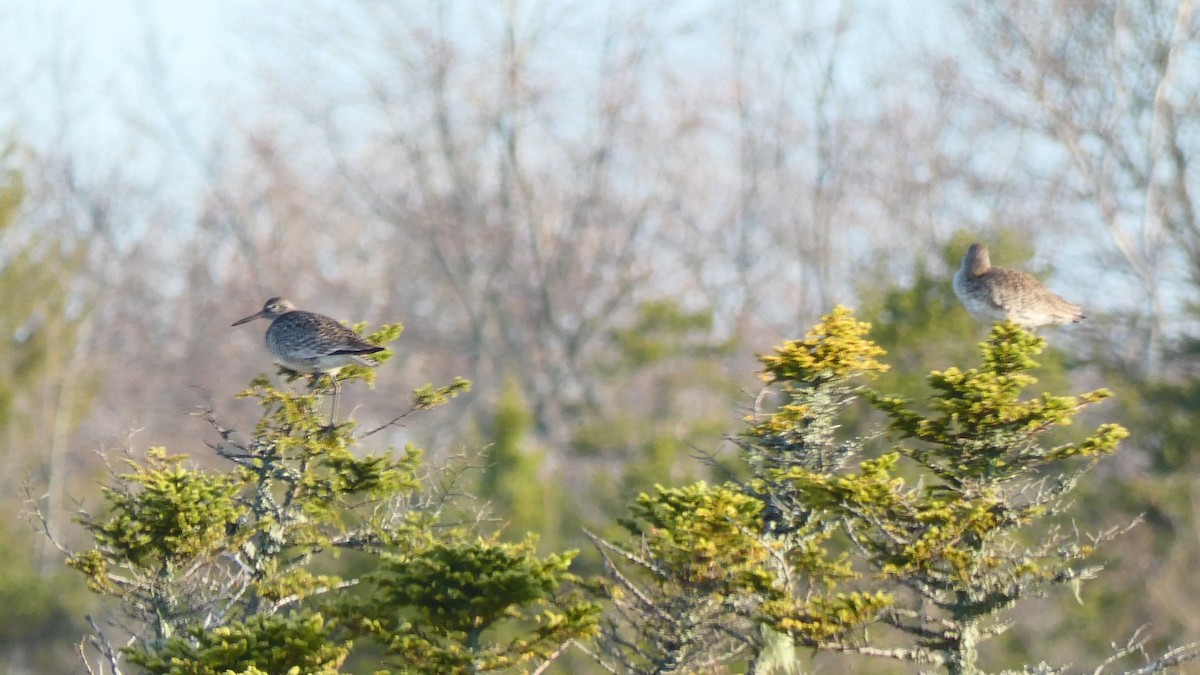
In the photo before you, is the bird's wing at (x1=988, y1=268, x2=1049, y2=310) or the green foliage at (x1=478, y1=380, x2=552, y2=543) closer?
the bird's wing at (x1=988, y1=268, x2=1049, y2=310)

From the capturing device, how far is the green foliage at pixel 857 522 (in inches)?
375

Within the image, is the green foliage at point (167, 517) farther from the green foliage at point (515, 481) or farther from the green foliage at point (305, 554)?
the green foliage at point (515, 481)

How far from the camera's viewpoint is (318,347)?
11.2 m

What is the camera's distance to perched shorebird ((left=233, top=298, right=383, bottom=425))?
10.9 m

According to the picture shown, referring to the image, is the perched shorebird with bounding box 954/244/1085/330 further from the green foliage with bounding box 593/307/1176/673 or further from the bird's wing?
the green foliage with bounding box 593/307/1176/673

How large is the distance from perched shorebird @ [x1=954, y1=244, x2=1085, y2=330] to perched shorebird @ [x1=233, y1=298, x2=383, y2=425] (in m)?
5.00

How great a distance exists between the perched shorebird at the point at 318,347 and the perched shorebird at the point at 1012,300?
5.00 meters

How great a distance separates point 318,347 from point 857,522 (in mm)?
3826

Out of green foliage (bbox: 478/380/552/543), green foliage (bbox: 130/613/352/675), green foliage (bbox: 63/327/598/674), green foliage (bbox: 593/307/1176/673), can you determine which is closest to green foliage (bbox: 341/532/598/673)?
green foliage (bbox: 63/327/598/674)

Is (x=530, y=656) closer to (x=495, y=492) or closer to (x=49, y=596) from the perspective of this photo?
(x=495, y=492)

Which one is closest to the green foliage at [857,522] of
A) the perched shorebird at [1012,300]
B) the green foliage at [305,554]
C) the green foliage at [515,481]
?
the green foliage at [305,554]

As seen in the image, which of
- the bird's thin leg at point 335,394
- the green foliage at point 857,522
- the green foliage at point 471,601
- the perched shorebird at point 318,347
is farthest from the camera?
the perched shorebird at point 318,347

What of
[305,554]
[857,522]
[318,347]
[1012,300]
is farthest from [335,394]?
[1012,300]

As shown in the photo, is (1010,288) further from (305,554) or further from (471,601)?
(305,554)
